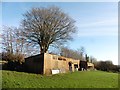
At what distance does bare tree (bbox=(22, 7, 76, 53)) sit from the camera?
40.4 meters

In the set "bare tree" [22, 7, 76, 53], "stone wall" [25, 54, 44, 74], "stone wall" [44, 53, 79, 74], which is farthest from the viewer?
"bare tree" [22, 7, 76, 53]

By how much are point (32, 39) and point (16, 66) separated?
39.3 feet

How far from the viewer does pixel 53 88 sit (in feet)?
59.6

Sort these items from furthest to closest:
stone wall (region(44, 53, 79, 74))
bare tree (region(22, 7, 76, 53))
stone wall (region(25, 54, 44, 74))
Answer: bare tree (region(22, 7, 76, 53)) → stone wall (region(44, 53, 79, 74)) → stone wall (region(25, 54, 44, 74))

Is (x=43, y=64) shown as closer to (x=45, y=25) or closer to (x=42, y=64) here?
(x=42, y=64)

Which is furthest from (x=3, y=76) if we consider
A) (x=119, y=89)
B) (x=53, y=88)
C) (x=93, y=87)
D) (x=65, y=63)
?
(x=65, y=63)

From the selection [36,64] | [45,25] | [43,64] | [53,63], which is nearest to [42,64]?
[43,64]

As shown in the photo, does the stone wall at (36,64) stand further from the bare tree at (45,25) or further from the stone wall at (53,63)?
the bare tree at (45,25)

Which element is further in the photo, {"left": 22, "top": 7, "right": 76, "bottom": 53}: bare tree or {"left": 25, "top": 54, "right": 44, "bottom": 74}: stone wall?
{"left": 22, "top": 7, "right": 76, "bottom": 53}: bare tree

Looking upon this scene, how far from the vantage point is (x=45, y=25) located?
133 ft

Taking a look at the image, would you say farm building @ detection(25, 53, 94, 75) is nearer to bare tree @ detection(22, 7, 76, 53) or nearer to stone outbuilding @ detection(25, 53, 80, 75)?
stone outbuilding @ detection(25, 53, 80, 75)

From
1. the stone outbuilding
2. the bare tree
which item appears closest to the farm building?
the stone outbuilding

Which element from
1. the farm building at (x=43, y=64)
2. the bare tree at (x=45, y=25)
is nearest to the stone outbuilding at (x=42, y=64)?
the farm building at (x=43, y=64)

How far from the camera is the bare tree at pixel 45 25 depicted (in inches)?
1592
